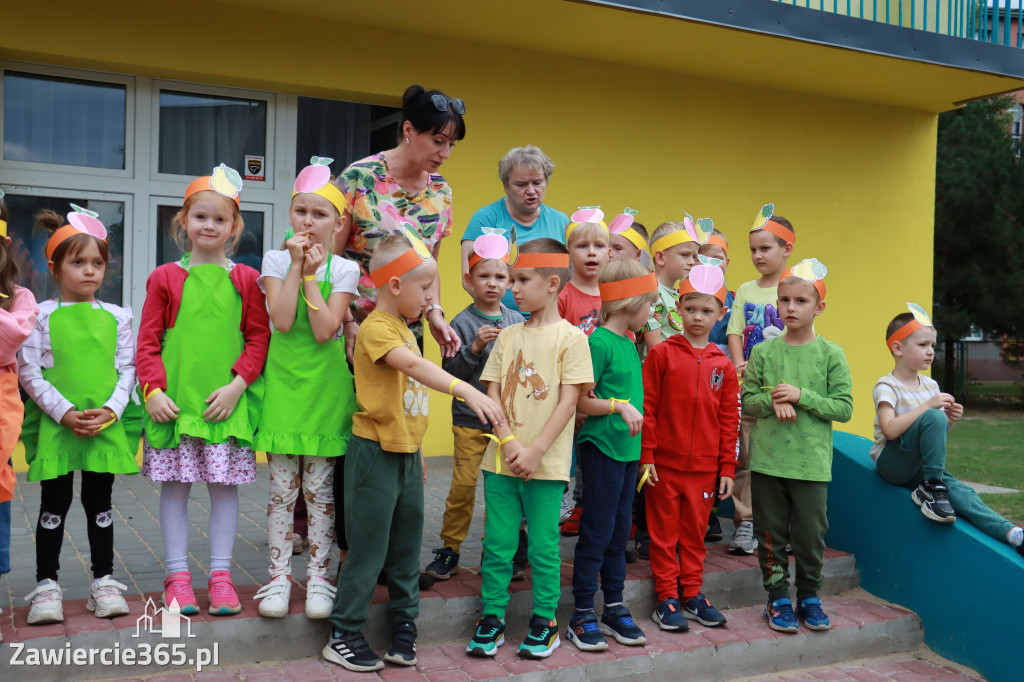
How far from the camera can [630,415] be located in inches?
148

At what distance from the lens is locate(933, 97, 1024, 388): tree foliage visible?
18.6 metres

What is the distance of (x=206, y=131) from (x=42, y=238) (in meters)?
1.60

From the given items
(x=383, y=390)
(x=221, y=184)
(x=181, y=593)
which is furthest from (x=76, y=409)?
(x=383, y=390)

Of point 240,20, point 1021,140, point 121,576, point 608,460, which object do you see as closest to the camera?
point 608,460

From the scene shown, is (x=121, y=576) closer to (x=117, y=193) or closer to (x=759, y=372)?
(x=759, y=372)

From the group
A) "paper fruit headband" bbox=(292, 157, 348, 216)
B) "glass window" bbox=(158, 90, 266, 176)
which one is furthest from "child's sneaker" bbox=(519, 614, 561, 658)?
"glass window" bbox=(158, 90, 266, 176)

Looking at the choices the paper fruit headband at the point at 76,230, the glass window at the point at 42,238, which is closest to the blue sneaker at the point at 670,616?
the paper fruit headband at the point at 76,230

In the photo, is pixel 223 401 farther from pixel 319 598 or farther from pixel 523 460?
pixel 523 460

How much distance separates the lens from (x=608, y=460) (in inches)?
152

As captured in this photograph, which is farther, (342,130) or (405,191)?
(342,130)

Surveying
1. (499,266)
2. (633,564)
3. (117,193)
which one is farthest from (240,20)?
(633,564)

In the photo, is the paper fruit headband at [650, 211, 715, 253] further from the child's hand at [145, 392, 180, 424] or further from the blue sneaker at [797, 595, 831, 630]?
the child's hand at [145, 392, 180, 424]

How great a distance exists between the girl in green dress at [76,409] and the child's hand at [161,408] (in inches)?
7.0

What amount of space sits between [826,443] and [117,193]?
19.2 ft
